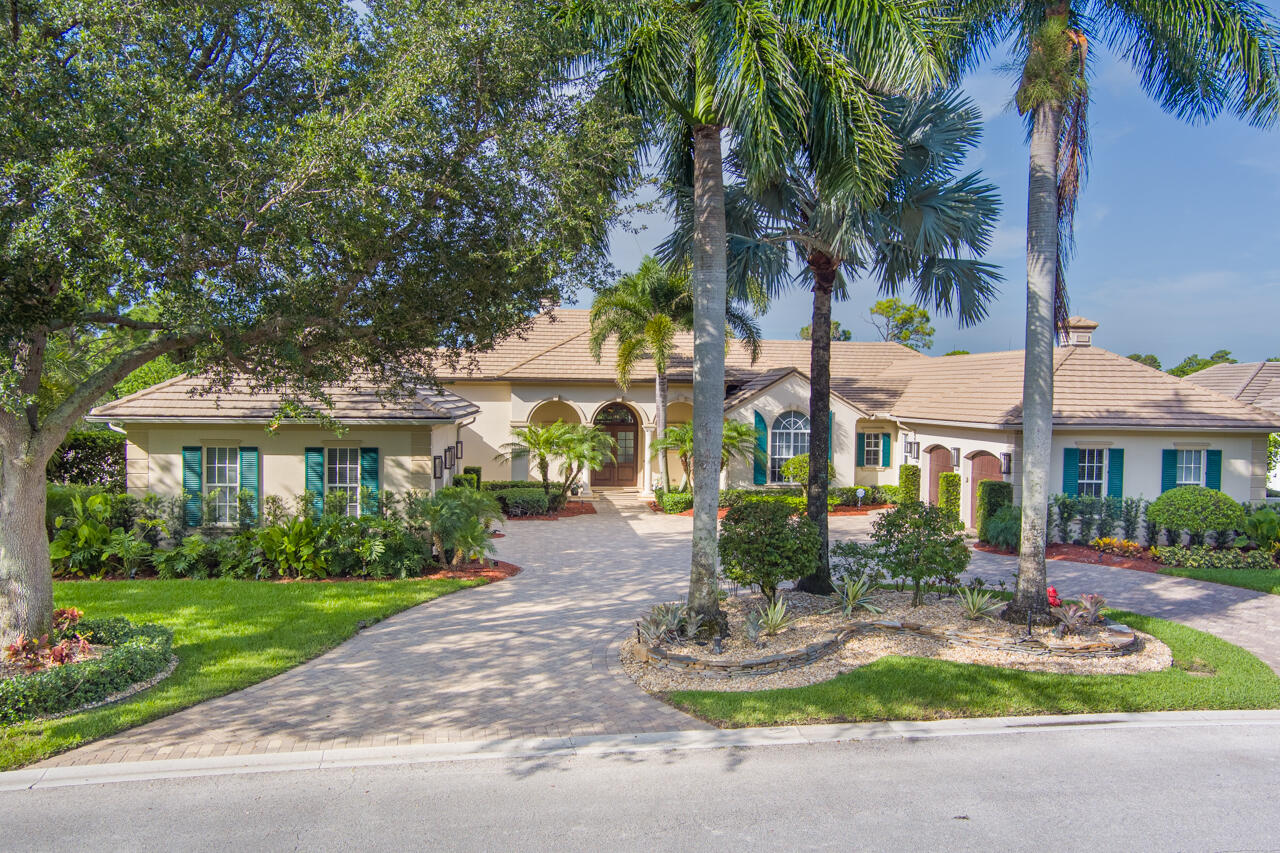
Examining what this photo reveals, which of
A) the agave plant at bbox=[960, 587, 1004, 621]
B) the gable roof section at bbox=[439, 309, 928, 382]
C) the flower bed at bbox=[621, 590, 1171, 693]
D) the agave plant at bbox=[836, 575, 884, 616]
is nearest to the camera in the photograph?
the flower bed at bbox=[621, 590, 1171, 693]

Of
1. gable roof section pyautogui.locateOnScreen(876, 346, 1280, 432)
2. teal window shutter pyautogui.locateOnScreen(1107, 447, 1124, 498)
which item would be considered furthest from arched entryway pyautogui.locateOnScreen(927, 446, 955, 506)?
teal window shutter pyautogui.locateOnScreen(1107, 447, 1124, 498)

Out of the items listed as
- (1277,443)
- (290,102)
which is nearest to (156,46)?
(290,102)

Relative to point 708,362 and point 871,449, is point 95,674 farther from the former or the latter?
point 871,449

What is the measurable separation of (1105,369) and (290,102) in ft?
61.8

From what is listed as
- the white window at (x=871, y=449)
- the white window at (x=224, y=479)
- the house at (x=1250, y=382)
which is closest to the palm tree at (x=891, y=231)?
the white window at (x=224, y=479)

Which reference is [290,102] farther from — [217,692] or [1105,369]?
[1105,369]

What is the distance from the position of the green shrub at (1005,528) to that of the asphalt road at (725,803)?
9.30 metres

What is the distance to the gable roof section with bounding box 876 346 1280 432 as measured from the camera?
662 inches

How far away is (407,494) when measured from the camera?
14219mm

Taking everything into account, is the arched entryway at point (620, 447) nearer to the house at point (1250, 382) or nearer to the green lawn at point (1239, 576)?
the green lawn at point (1239, 576)

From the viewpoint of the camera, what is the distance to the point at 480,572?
45.1 feet

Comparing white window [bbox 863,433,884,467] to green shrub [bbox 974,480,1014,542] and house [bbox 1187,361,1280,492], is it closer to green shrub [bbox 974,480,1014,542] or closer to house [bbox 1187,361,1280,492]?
green shrub [bbox 974,480,1014,542]

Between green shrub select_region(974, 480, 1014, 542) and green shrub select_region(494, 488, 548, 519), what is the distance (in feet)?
36.7

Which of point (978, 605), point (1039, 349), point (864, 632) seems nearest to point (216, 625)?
point (864, 632)
